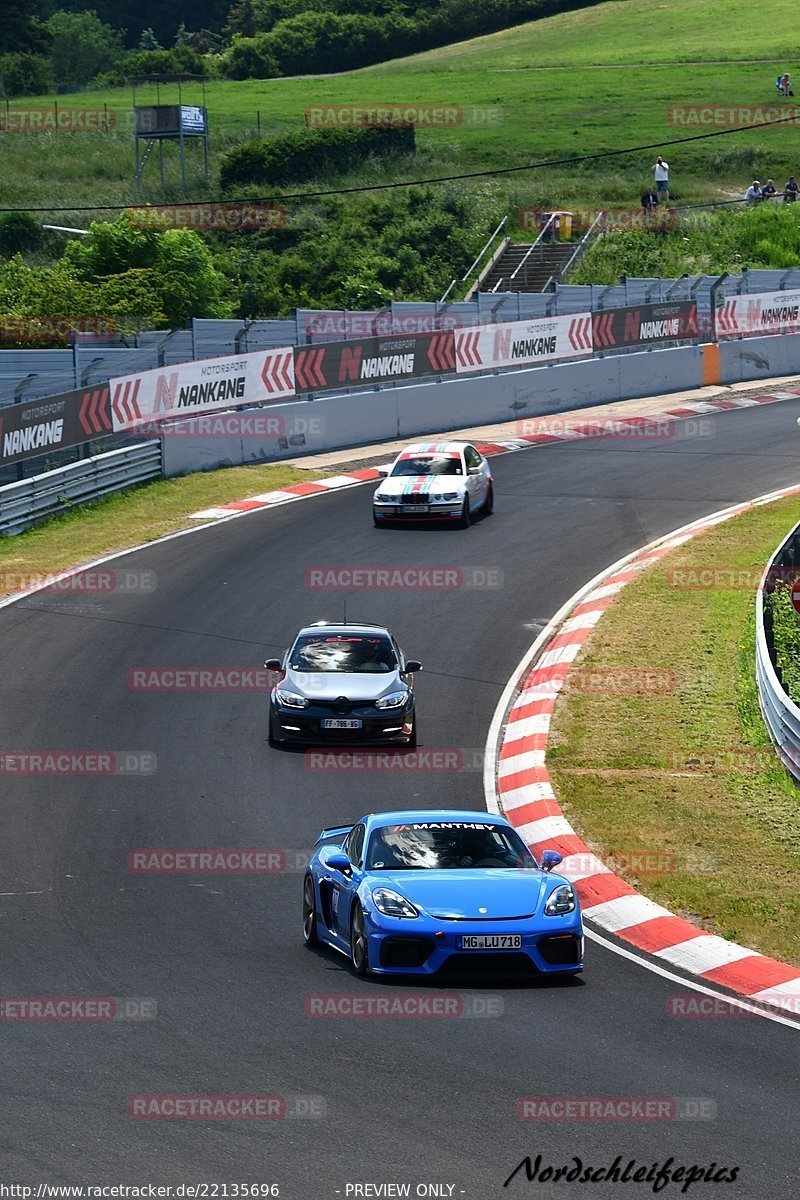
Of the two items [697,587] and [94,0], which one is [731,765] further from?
[94,0]

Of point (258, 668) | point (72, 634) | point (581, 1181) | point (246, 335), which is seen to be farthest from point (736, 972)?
point (246, 335)

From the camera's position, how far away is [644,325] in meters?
42.8

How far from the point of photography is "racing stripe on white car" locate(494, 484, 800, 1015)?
478 inches

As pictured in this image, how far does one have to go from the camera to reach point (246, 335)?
35344 mm

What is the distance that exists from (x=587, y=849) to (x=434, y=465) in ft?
47.7

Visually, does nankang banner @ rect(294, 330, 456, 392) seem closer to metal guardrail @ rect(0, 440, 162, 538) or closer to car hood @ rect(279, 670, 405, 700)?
metal guardrail @ rect(0, 440, 162, 538)

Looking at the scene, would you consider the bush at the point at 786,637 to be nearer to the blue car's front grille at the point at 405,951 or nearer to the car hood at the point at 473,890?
the car hood at the point at 473,890

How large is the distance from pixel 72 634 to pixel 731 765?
31.4 ft

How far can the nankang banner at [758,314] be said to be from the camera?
44625 millimetres

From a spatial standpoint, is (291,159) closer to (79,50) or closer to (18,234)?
(18,234)

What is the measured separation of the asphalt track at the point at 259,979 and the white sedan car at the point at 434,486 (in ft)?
7.77

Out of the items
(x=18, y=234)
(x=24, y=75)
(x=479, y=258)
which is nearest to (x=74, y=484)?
(x=479, y=258)

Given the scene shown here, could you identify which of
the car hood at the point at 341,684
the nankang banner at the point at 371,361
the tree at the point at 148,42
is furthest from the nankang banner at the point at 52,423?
the tree at the point at 148,42

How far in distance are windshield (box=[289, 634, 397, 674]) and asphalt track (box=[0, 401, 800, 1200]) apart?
1.04m
